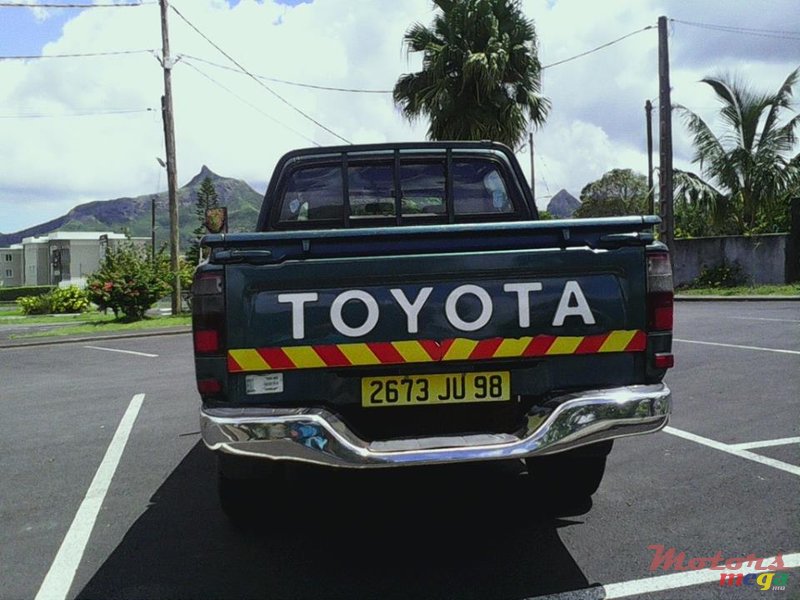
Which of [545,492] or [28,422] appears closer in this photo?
[545,492]

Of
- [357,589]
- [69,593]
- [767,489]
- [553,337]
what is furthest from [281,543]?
[767,489]

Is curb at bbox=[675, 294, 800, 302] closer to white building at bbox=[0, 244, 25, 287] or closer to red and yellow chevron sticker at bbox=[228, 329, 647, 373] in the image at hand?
red and yellow chevron sticker at bbox=[228, 329, 647, 373]

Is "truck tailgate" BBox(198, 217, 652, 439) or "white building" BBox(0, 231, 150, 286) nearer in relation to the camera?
"truck tailgate" BBox(198, 217, 652, 439)

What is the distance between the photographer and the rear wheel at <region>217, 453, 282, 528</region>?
3186 millimetres

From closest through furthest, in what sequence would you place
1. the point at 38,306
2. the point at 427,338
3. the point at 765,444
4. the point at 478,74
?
the point at 427,338 < the point at 765,444 < the point at 478,74 < the point at 38,306

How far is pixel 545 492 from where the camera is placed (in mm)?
3885

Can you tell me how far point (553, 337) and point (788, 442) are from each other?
277 cm

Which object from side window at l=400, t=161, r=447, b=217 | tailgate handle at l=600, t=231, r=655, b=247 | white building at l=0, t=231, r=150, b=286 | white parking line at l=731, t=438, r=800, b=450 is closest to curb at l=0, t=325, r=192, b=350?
side window at l=400, t=161, r=447, b=217

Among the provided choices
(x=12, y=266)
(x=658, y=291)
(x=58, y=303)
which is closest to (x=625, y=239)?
(x=658, y=291)

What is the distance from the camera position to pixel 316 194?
4.82 meters

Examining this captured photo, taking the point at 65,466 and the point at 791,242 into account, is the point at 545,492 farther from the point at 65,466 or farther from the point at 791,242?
the point at 791,242

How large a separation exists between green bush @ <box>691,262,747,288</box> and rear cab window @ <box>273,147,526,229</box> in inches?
737

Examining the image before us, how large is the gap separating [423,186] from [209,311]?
95.7 inches

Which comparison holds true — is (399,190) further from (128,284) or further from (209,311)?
(128,284)
